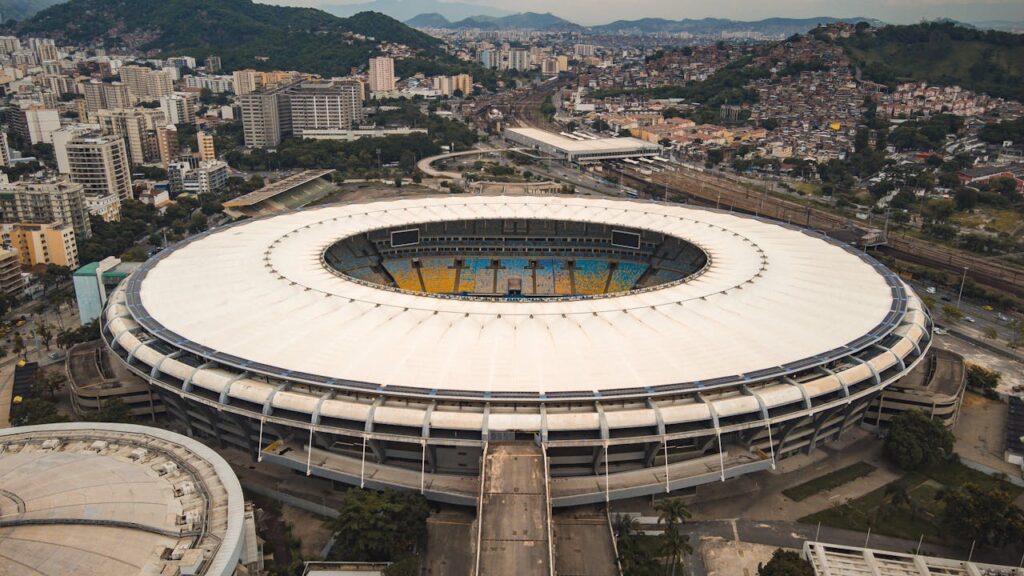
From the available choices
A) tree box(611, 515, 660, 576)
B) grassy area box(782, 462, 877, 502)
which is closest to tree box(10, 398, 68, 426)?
tree box(611, 515, 660, 576)

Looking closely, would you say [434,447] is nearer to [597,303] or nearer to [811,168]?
[597,303]

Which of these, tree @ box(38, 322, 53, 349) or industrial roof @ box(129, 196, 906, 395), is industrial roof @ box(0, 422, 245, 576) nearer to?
industrial roof @ box(129, 196, 906, 395)

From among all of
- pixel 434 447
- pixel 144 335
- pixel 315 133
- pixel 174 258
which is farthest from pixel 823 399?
pixel 315 133

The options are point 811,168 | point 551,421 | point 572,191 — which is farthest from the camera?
point 811,168

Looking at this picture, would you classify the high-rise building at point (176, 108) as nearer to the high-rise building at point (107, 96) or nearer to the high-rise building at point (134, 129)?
the high-rise building at point (107, 96)

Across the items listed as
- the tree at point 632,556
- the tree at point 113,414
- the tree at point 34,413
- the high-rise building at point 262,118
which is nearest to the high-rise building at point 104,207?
the tree at point 34,413

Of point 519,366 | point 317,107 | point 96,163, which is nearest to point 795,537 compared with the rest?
point 519,366
